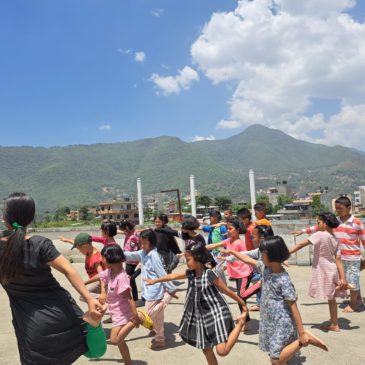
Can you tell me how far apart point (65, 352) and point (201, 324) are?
125 centimetres

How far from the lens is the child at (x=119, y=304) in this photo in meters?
3.96

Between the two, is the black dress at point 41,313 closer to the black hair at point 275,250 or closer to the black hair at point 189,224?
the black hair at point 275,250

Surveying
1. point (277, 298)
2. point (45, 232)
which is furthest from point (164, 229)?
point (45, 232)

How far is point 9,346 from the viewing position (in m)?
5.00

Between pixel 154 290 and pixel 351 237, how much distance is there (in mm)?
3312

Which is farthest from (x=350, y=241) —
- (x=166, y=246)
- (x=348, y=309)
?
(x=166, y=246)

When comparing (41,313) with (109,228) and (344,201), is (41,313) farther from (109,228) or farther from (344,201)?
(344,201)

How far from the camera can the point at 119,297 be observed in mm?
4121

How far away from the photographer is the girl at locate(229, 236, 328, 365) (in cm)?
318

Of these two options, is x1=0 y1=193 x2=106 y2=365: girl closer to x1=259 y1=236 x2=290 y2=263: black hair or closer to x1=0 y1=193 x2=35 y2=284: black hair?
x1=0 y1=193 x2=35 y2=284: black hair

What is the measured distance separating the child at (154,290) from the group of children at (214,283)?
0.04 ft

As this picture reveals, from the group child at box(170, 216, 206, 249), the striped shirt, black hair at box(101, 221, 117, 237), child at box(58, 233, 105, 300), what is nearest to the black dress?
child at box(58, 233, 105, 300)

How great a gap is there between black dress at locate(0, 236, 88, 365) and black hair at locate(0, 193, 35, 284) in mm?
49

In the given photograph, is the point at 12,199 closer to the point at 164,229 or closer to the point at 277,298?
the point at 277,298
